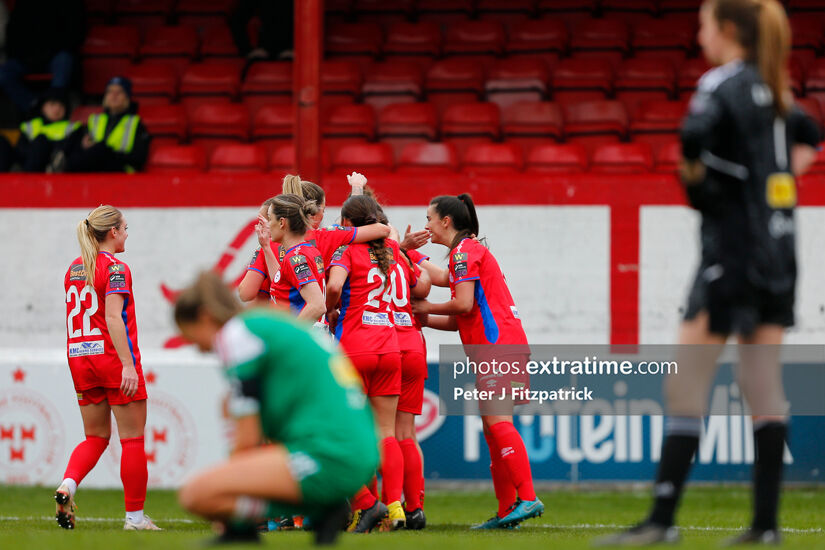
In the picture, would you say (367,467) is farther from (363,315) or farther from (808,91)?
(808,91)

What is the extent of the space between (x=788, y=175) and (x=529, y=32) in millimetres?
10418

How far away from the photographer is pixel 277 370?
12.6 ft

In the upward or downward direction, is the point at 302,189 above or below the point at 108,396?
above

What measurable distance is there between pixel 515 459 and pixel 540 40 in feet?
27.0

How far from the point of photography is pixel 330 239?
704 centimetres

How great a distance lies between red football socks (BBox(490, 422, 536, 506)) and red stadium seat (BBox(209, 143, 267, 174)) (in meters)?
6.09

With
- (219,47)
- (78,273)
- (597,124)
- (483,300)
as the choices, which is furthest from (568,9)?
(78,273)

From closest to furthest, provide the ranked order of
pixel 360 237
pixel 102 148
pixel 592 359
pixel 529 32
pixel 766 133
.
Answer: pixel 766 133 < pixel 360 237 < pixel 592 359 < pixel 102 148 < pixel 529 32

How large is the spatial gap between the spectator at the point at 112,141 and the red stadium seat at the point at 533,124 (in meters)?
3.88

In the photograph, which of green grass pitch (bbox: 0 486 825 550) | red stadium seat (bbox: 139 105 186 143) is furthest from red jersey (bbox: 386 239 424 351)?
red stadium seat (bbox: 139 105 186 143)

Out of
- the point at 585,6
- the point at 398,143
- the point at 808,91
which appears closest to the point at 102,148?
the point at 398,143

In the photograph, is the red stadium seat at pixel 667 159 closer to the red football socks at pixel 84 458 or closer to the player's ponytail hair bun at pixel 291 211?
the player's ponytail hair bun at pixel 291 211

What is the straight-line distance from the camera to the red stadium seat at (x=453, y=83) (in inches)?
532

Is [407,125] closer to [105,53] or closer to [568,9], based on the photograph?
[568,9]
